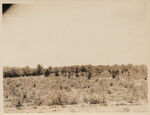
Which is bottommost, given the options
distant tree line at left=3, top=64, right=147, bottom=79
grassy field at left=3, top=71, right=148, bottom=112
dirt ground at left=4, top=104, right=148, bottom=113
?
dirt ground at left=4, top=104, right=148, bottom=113

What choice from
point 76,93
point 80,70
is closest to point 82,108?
point 76,93

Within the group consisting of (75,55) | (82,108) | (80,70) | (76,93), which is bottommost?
(82,108)

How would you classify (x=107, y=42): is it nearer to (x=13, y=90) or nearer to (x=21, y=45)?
(x=21, y=45)

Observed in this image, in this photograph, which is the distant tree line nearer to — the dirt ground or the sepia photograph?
the sepia photograph

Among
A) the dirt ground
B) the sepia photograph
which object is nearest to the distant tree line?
the sepia photograph

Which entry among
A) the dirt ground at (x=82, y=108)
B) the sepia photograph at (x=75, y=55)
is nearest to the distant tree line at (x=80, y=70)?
the sepia photograph at (x=75, y=55)

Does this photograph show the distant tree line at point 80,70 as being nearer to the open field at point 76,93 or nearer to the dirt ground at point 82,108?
the open field at point 76,93

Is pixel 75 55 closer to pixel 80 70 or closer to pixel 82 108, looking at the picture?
pixel 80 70

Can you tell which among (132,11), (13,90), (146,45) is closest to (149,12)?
(132,11)
